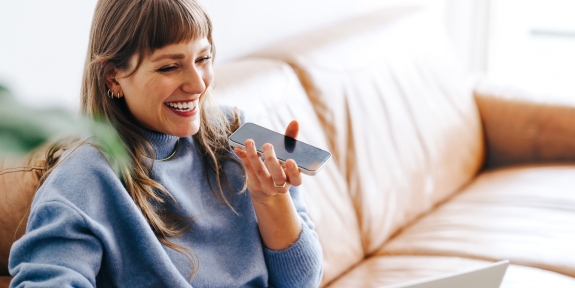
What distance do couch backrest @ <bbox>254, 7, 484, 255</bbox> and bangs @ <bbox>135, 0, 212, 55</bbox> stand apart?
2.29ft

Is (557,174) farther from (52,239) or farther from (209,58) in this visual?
(52,239)

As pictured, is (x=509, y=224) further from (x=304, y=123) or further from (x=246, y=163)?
(x=246, y=163)

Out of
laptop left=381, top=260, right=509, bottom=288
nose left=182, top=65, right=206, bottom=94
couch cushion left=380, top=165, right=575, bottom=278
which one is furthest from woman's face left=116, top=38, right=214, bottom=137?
couch cushion left=380, top=165, right=575, bottom=278

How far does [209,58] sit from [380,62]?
937mm

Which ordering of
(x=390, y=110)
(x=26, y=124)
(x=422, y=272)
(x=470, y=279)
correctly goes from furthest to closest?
(x=390, y=110) → (x=422, y=272) → (x=470, y=279) → (x=26, y=124)

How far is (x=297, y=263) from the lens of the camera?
1.15 metres

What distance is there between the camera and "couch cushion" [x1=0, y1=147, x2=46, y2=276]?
0.99 metres

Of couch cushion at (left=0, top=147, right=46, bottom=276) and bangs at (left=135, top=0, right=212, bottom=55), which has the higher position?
bangs at (left=135, top=0, right=212, bottom=55)

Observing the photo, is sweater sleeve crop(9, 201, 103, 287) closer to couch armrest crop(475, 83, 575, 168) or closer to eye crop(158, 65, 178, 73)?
eye crop(158, 65, 178, 73)

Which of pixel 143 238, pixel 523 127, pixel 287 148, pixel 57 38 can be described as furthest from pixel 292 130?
pixel 523 127

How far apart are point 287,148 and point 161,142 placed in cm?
21

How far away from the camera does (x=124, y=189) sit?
3.11ft

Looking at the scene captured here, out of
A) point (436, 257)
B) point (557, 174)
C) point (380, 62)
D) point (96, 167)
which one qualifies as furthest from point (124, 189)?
point (557, 174)

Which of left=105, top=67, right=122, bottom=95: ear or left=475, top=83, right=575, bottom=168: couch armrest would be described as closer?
left=105, top=67, right=122, bottom=95: ear
